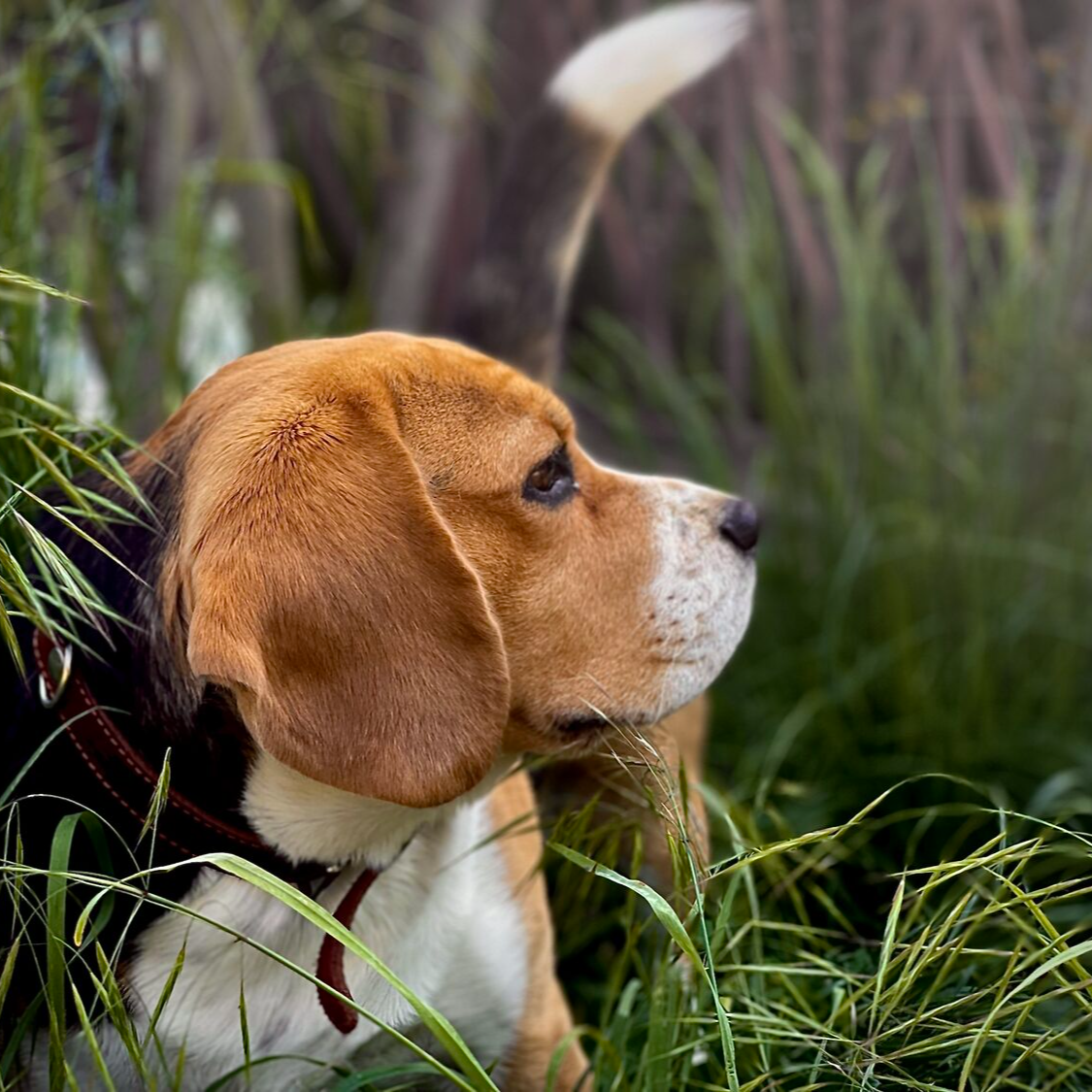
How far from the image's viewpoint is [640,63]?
2.78 meters

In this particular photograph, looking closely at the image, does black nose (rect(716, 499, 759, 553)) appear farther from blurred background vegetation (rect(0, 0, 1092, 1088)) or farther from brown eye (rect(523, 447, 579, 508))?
blurred background vegetation (rect(0, 0, 1092, 1088))

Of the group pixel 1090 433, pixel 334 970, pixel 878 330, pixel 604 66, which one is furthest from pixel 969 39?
pixel 334 970

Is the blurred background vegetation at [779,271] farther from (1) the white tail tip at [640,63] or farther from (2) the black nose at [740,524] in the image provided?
(2) the black nose at [740,524]

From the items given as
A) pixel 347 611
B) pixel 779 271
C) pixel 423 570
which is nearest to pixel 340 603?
pixel 347 611

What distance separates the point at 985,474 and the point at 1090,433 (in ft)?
0.87

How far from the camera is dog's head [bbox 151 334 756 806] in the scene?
1.63 m

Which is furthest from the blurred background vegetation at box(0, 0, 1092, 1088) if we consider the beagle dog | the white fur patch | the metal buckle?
the metal buckle

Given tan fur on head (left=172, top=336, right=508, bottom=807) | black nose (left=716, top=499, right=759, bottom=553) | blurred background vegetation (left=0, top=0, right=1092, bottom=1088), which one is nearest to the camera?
tan fur on head (left=172, top=336, right=508, bottom=807)

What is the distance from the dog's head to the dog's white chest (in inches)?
11.6

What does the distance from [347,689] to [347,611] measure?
0.09 meters

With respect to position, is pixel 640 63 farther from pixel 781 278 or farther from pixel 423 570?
pixel 423 570

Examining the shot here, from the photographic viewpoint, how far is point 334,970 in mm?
1836

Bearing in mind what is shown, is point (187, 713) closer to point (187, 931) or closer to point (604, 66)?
point (187, 931)

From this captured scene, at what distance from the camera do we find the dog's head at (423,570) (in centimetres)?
163
